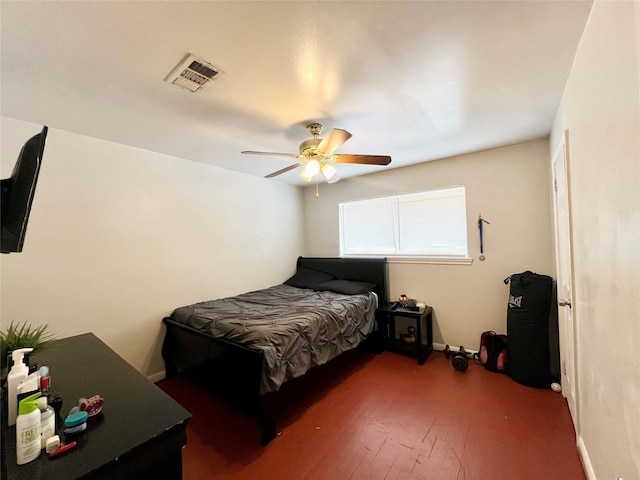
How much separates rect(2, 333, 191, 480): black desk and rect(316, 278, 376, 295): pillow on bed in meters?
2.50

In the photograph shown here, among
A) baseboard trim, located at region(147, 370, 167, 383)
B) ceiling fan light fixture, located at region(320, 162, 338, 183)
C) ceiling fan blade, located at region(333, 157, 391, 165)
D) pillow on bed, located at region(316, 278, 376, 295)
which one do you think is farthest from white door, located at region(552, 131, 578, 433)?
baseboard trim, located at region(147, 370, 167, 383)

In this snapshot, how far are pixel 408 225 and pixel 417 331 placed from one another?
55.0 inches

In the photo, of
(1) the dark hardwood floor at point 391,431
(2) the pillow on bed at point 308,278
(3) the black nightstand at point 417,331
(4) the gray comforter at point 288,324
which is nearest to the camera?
(1) the dark hardwood floor at point 391,431

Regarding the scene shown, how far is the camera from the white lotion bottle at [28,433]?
719 mm

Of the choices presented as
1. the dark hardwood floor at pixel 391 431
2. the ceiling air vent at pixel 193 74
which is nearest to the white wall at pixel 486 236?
the dark hardwood floor at pixel 391 431

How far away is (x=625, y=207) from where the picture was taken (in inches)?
36.5

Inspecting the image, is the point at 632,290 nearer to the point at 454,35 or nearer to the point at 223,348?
the point at 454,35

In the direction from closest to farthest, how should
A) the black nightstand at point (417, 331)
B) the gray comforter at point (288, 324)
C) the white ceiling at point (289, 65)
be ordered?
the white ceiling at point (289, 65) → the gray comforter at point (288, 324) → the black nightstand at point (417, 331)

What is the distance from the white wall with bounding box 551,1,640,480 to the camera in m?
0.87

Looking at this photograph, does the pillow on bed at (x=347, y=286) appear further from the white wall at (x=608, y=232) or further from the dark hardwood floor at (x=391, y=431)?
the white wall at (x=608, y=232)

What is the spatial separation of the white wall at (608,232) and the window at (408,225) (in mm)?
1657

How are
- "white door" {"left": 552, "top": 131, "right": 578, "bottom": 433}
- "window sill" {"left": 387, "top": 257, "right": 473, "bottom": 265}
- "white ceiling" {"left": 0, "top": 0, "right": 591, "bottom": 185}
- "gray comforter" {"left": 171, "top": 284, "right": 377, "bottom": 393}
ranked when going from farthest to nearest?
"window sill" {"left": 387, "top": 257, "right": 473, "bottom": 265}
"gray comforter" {"left": 171, "top": 284, "right": 377, "bottom": 393}
"white door" {"left": 552, "top": 131, "right": 578, "bottom": 433}
"white ceiling" {"left": 0, "top": 0, "right": 591, "bottom": 185}

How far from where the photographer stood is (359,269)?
12.6ft

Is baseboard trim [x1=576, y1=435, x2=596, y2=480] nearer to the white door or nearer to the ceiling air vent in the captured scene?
the white door
